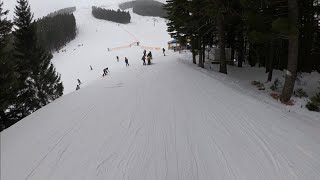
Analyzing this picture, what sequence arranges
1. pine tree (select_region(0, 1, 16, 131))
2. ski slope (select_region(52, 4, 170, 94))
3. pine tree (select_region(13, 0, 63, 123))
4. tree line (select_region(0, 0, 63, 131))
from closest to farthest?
pine tree (select_region(0, 1, 16, 131)) → tree line (select_region(0, 0, 63, 131)) → pine tree (select_region(13, 0, 63, 123)) → ski slope (select_region(52, 4, 170, 94))

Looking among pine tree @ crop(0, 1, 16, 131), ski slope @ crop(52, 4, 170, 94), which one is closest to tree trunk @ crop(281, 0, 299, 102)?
pine tree @ crop(0, 1, 16, 131)

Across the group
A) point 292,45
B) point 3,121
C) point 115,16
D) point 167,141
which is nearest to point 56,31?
point 115,16

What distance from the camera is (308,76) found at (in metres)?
21.6

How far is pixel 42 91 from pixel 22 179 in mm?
20801

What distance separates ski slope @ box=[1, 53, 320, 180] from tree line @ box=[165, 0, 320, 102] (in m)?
3.47

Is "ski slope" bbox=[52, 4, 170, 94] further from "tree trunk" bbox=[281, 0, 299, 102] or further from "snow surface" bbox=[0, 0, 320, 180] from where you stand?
"tree trunk" bbox=[281, 0, 299, 102]

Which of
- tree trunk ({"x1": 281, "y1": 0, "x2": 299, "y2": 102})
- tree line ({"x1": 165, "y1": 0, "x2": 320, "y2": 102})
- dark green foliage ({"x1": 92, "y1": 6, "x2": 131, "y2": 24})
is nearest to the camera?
tree trunk ({"x1": 281, "y1": 0, "x2": 299, "y2": 102})

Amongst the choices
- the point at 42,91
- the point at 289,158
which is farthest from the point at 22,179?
the point at 42,91

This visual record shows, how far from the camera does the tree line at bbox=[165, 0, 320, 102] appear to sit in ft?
39.8

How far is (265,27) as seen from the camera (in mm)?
Answer: 13023

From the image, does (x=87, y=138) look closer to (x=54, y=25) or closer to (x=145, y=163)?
(x=145, y=163)

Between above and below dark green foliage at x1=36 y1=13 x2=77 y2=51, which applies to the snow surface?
below

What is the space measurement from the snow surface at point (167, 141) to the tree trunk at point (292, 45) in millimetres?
2450

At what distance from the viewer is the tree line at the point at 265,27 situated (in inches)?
477
